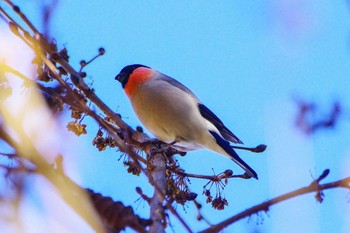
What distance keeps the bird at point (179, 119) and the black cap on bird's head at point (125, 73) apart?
19.5 inches

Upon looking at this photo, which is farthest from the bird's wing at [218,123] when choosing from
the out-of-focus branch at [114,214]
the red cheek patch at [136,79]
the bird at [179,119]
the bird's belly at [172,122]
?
the out-of-focus branch at [114,214]

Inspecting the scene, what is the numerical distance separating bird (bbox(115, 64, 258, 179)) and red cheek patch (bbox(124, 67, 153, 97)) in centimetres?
2

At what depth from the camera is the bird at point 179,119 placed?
3.96 meters

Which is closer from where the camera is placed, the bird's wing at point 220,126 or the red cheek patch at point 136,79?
the bird's wing at point 220,126

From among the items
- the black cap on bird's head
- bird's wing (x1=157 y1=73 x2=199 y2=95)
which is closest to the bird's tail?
bird's wing (x1=157 y1=73 x2=199 y2=95)

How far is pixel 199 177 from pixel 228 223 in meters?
1.34

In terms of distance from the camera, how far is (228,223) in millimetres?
1325

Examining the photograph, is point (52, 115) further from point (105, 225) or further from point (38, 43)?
point (105, 225)

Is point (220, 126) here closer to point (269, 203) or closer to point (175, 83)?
point (175, 83)

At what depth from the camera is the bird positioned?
396 cm

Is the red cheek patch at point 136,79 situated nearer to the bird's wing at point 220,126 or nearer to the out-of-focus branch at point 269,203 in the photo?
the bird's wing at point 220,126

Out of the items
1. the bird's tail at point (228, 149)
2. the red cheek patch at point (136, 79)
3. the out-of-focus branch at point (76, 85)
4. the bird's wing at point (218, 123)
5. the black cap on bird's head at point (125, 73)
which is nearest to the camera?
the out-of-focus branch at point (76, 85)

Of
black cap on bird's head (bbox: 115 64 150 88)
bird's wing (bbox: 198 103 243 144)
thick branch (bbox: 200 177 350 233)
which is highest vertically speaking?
black cap on bird's head (bbox: 115 64 150 88)

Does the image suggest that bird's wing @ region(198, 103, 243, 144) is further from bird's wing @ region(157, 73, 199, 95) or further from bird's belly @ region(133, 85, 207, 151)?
bird's wing @ region(157, 73, 199, 95)
